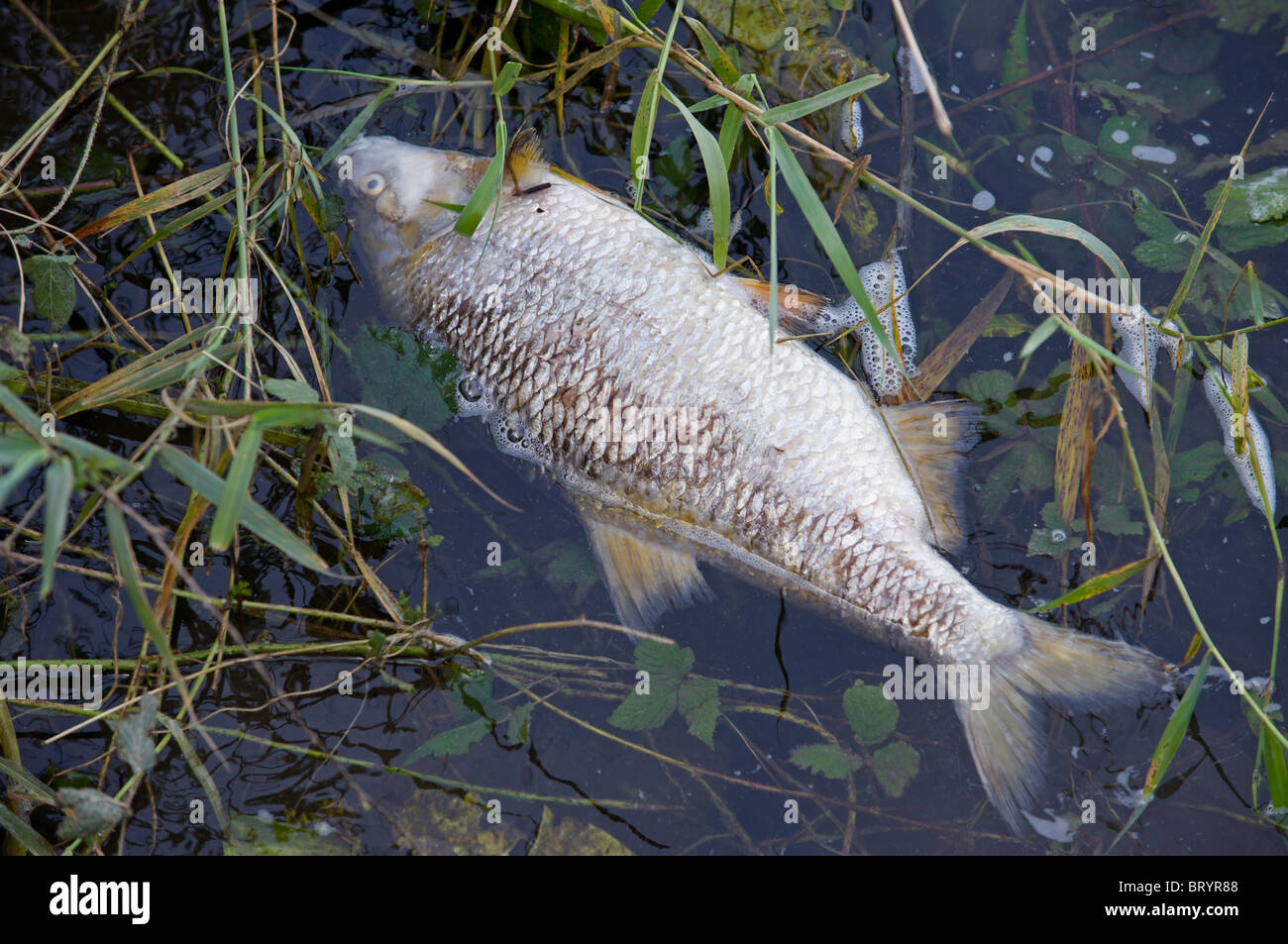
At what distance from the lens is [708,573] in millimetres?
2836

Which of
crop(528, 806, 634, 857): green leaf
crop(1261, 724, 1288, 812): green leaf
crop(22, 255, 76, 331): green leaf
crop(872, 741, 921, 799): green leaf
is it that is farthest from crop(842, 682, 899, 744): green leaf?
crop(22, 255, 76, 331): green leaf

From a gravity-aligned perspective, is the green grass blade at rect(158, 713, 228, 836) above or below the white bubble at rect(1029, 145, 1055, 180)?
below

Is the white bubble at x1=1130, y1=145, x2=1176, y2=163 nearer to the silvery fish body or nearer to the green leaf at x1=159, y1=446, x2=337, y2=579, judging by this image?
the silvery fish body

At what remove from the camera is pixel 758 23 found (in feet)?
10.3

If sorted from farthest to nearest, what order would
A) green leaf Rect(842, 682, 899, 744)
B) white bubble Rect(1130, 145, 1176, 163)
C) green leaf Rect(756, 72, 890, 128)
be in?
white bubble Rect(1130, 145, 1176, 163) → green leaf Rect(842, 682, 899, 744) → green leaf Rect(756, 72, 890, 128)

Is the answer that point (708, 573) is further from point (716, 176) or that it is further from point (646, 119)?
point (646, 119)

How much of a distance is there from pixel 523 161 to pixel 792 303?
0.98 metres

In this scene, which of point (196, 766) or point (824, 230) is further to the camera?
point (196, 766)

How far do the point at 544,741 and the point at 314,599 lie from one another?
90cm

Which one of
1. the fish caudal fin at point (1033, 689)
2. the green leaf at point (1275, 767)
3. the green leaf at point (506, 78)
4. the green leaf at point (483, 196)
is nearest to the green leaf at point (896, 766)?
the fish caudal fin at point (1033, 689)

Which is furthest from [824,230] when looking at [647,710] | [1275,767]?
[1275,767]

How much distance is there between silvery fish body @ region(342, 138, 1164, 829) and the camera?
246 cm
